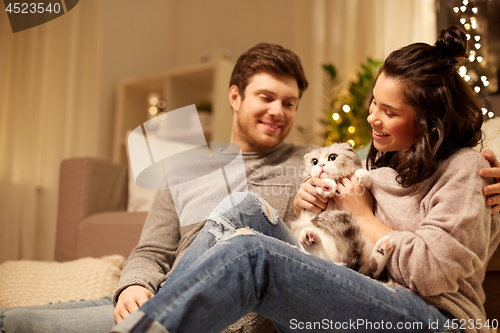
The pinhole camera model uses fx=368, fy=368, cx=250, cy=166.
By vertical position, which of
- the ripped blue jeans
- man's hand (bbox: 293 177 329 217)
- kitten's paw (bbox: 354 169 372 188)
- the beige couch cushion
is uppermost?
kitten's paw (bbox: 354 169 372 188)

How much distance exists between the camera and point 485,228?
0.75 metres

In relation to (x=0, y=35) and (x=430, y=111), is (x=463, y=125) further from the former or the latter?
(x=0, y=35)

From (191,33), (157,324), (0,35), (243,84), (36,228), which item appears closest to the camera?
(157,324)

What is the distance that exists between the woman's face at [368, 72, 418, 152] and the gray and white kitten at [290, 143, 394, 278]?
4.3 inches

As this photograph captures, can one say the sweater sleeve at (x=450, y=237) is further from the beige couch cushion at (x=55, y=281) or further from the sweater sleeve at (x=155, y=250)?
the beige couch cushion at (x=55, y=281)

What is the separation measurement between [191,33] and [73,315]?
2.99m

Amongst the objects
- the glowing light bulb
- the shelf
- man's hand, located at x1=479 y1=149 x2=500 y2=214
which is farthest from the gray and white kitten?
the glowing light bulb

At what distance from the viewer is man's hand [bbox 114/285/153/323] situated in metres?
0.88

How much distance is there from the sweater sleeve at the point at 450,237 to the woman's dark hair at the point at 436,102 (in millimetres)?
54

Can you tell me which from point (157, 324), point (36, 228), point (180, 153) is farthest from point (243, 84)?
point (36, 228)

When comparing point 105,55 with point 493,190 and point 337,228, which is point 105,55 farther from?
point 493,190

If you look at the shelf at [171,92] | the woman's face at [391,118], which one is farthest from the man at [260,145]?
the shelf at [171,92]

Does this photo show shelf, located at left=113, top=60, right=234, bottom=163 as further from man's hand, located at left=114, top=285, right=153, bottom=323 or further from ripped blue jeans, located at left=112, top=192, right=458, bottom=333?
ripped blue jeans, located at left=112, top=192, right=458, bottom=333

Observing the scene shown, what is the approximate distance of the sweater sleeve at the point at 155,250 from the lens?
98 cm
